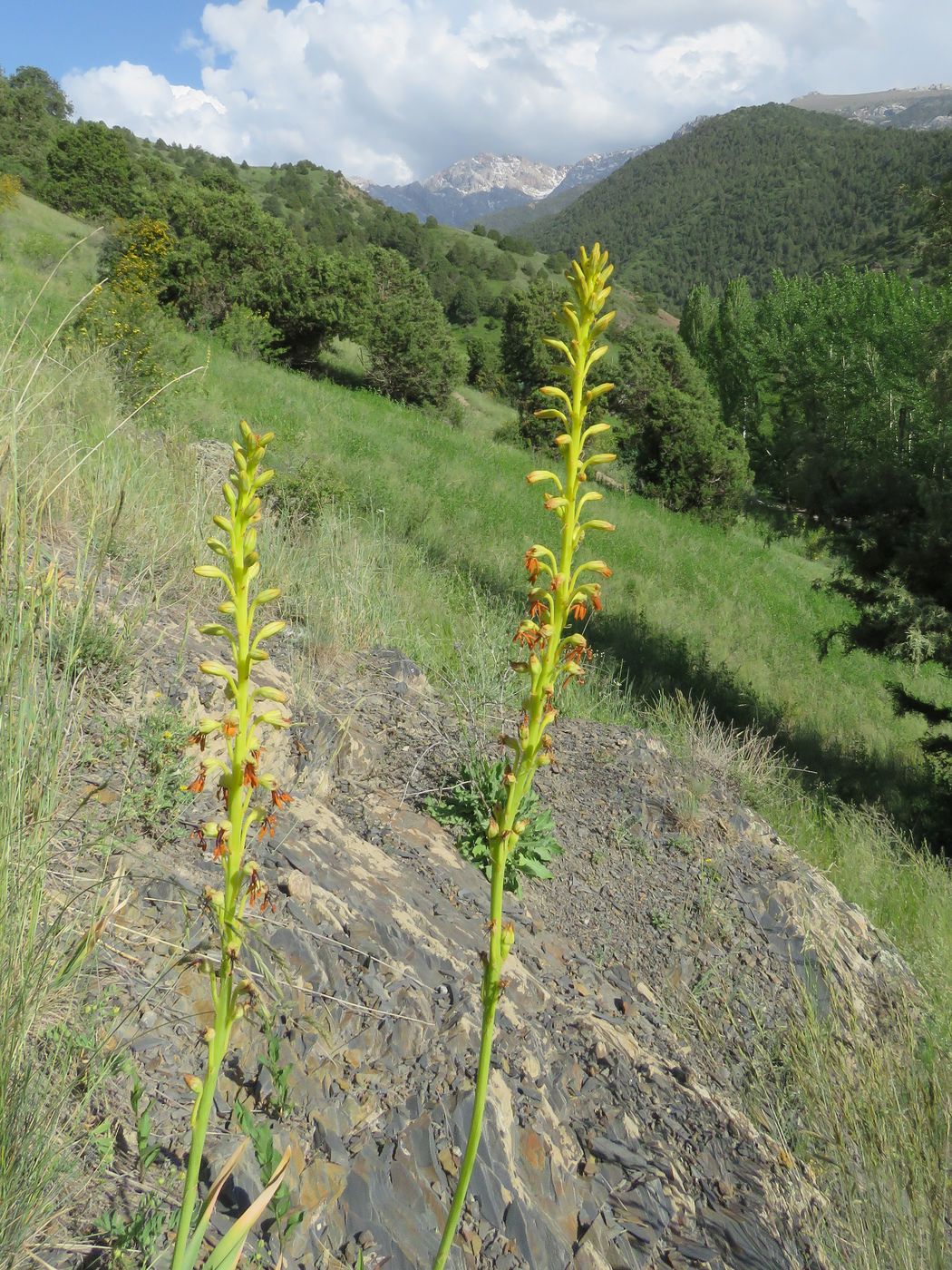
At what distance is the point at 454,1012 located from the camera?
247 cm

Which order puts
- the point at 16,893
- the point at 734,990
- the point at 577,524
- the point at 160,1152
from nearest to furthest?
the point at 577,524, the point at 16,893, the point at 160,1152, the point at 734,990

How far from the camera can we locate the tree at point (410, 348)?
1975 cm

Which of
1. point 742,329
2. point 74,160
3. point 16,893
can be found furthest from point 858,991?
point 74,160

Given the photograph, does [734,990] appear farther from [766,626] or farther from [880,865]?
[766,626]

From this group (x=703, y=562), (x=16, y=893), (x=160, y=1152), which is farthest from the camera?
(x=703, y=562)

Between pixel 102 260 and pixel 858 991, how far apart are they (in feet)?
63.7

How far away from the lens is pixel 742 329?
3606cm

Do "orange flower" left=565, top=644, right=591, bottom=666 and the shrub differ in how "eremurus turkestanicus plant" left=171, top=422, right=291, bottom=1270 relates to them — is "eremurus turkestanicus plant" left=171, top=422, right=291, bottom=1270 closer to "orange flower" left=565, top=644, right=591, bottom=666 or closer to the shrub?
"orange flower" left=565, top=644, right=591, bottom=666

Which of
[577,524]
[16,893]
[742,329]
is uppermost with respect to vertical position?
[742,329]

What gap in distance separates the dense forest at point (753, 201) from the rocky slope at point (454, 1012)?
6816cm

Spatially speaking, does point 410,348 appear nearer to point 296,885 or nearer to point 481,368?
point 481,368

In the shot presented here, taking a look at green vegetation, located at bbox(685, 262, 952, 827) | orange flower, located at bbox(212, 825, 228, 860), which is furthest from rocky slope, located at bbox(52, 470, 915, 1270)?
green vegetation, located at bbox(685, 262, 952, 827)

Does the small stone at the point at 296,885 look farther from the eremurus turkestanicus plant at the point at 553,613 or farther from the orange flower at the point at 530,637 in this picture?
the orange flower at the point at 530,637

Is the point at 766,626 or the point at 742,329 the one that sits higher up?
the point at 742,329
